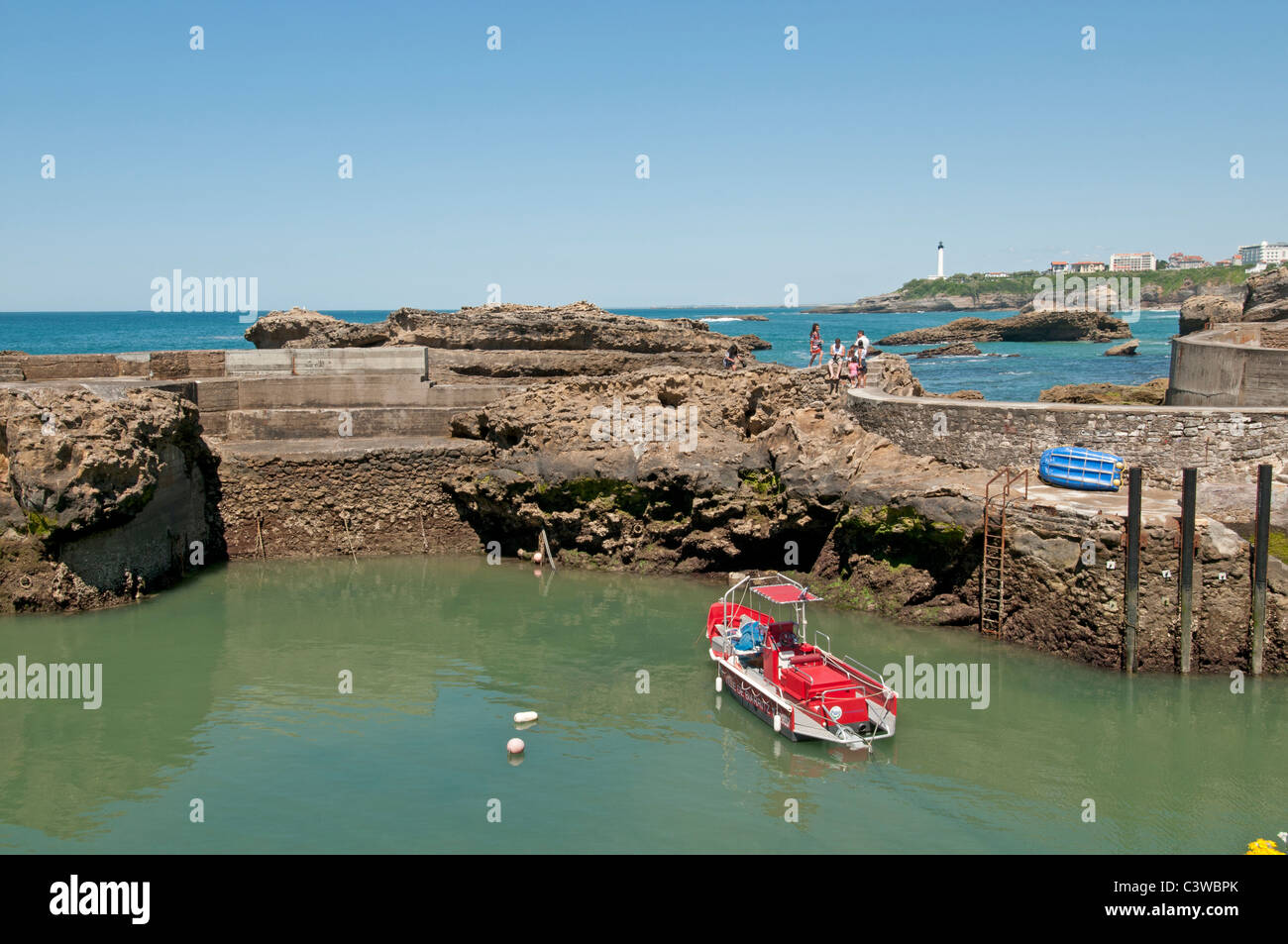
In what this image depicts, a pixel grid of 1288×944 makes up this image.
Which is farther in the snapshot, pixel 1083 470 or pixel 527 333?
pixel 527 333

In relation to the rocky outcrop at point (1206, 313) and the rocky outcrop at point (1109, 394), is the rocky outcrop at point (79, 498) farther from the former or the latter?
the rocky outcrop at point (1206, 313)

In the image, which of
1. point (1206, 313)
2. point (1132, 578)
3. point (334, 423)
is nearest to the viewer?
point (1132, 578)

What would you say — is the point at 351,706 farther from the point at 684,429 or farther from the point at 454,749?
the point at 684,429

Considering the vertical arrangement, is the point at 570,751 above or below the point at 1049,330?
below

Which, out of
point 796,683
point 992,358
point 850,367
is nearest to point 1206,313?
point 992,358

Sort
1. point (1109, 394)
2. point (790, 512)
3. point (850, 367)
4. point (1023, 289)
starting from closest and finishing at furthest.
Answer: point (790, 512), point (850, 367), point (1109, 394), point (1023, 289)

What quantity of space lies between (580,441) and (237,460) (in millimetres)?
7521

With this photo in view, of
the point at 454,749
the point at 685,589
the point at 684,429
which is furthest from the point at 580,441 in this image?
the point at 454,749

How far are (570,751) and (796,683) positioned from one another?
302 centimetres

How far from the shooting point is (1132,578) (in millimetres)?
14703

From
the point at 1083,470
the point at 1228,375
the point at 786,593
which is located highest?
the point at 1228,375

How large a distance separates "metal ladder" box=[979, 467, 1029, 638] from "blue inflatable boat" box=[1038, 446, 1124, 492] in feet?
2.38

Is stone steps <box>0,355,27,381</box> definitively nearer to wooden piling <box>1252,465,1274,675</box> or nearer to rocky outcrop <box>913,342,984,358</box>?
wooden piling <box>1252,465,1274,675</box>

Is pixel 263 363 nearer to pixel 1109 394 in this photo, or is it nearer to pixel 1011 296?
pixel 1109 394
